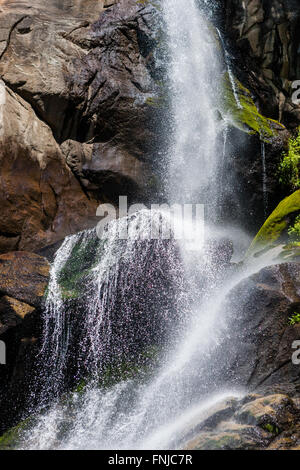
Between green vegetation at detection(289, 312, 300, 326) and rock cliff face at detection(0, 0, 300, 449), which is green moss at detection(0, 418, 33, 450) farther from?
green vegetation at detection(289, 312, 300, 326)

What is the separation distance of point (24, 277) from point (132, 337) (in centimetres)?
216

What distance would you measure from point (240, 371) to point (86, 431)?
2.24 metres

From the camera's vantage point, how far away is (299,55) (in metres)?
12.3

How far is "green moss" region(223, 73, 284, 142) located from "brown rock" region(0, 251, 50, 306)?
5.66 meters

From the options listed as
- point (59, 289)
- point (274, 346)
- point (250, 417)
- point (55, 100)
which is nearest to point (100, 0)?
point (55, 100)

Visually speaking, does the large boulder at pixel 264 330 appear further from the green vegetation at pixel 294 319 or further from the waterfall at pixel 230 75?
the waterfall at pixel 230 75

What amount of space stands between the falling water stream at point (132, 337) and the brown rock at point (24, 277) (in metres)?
0.20

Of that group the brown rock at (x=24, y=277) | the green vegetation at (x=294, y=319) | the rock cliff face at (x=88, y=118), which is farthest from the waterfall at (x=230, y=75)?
the green vegetation at (x=294, y=319)

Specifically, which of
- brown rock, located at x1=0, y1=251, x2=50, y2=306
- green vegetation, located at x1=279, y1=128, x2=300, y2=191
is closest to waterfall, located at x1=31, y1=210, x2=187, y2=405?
brown rock, located at x1=0, y1=251, x2=50, y2=306

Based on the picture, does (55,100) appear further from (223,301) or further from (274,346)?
(274,346)

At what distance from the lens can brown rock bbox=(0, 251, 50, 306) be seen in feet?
22.0

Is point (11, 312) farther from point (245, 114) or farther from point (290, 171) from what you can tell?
point (245, 114)

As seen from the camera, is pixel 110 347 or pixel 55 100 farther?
pixel 55 100

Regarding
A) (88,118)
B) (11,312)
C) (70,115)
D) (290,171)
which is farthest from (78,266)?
(290,171)
